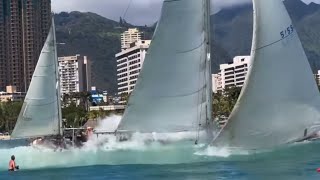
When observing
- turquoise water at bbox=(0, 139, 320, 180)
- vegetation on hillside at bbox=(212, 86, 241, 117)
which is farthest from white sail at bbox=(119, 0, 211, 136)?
vegetation on hillside at bbox=(212, 86, 241, 117)

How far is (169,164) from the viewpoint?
36281 millimetres

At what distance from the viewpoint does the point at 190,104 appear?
32.4 metres

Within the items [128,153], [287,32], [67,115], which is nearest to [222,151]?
[287,32]

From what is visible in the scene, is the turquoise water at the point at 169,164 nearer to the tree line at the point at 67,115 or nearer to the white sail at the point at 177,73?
the white sail at the point at 177,73

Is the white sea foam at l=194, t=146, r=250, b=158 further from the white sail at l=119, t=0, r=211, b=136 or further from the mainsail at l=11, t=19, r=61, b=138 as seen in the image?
the mainsail at l=11, t=19, r=61, b=138

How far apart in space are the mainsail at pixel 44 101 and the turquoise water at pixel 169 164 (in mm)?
6335

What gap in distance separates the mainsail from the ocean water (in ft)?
18.8

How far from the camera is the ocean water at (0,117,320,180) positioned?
29605mm

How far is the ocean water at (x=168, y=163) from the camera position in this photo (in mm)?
29605

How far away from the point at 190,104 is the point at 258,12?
7272 mm

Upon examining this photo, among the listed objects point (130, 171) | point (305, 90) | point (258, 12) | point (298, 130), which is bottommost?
point (130, 171)

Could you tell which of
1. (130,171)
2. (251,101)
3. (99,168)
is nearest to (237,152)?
(251,101)

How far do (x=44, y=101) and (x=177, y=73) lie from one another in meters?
24.7

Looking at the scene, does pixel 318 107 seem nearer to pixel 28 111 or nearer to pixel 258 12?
pixel 258 12
